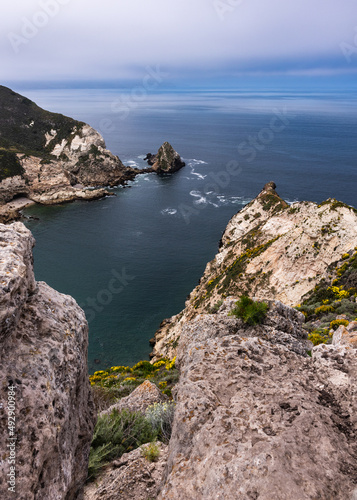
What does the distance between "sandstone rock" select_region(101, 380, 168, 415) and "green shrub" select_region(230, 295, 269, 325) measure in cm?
612

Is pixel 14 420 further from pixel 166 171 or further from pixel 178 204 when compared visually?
pixel 166 171

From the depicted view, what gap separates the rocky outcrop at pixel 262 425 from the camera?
564 centimetres

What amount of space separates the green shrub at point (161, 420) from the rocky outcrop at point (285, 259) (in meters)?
13.7

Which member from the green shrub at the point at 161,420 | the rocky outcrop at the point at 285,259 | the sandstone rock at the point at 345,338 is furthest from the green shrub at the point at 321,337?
the rocky outcrop at the point at 285,259

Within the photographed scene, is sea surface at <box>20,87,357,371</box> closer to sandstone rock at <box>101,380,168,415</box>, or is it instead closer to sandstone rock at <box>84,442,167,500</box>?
sandstone rock at <box>101,380,168,415</box>

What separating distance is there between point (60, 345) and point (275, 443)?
5.08 meters

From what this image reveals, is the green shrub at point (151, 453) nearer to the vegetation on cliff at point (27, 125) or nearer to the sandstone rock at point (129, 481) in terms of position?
the sandstone rock at point (129, 481)

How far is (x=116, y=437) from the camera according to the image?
11.1 m

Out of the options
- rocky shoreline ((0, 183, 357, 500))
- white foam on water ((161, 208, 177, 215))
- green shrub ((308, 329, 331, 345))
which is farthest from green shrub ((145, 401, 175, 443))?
white foam on water ((161, 208, 177, 215))

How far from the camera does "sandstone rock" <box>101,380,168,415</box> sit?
14.8 metres

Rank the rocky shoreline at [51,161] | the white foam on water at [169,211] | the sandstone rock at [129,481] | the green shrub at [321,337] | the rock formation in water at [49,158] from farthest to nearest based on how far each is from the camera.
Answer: the rock formation in water at [49,158] → the rocky shoreline at [51,161] → the white foam on water at [169,211] → the green shrub at [321,337] → the sandstone rock at [129,481]

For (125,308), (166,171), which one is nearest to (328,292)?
(125,308)

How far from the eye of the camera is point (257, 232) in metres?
47.4

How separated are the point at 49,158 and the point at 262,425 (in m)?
135
